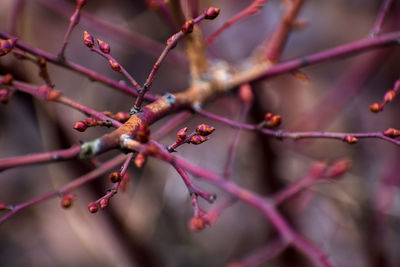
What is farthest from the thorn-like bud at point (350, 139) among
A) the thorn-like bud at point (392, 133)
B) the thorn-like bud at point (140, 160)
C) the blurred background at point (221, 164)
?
the blurred background at point (221, 164)

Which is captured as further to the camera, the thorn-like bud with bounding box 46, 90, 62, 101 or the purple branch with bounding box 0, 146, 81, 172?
the thorn-like bud with bounding box 46, 90, 62, 101

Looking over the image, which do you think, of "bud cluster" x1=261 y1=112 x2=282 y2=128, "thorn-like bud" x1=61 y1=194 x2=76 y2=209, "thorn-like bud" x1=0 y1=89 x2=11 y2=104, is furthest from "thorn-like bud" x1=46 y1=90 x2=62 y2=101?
"bud cluster" x1=261 y1=112 x2=282 y2=128

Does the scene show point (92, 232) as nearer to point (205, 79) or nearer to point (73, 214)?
point (73, 214)

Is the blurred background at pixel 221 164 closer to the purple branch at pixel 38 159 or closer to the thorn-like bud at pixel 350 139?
the thorn-like bud at pixel 350 139

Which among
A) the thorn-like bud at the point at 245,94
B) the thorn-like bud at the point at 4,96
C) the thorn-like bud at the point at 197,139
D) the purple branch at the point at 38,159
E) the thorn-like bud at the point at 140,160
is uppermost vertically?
the thorn-like bud at the point at 4,96

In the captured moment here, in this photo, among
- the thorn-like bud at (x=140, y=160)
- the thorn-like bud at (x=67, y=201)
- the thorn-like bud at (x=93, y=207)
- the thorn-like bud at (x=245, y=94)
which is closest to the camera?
the thorn-like bud at (x=140, y=160)

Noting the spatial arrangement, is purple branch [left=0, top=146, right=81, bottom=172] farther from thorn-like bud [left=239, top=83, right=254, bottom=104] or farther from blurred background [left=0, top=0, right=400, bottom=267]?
blurred background [left=0, top=0, right=400, bottom=267]

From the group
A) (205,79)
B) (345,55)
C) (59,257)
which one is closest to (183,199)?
(59,257)

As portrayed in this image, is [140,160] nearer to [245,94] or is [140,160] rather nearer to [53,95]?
[53,95]
